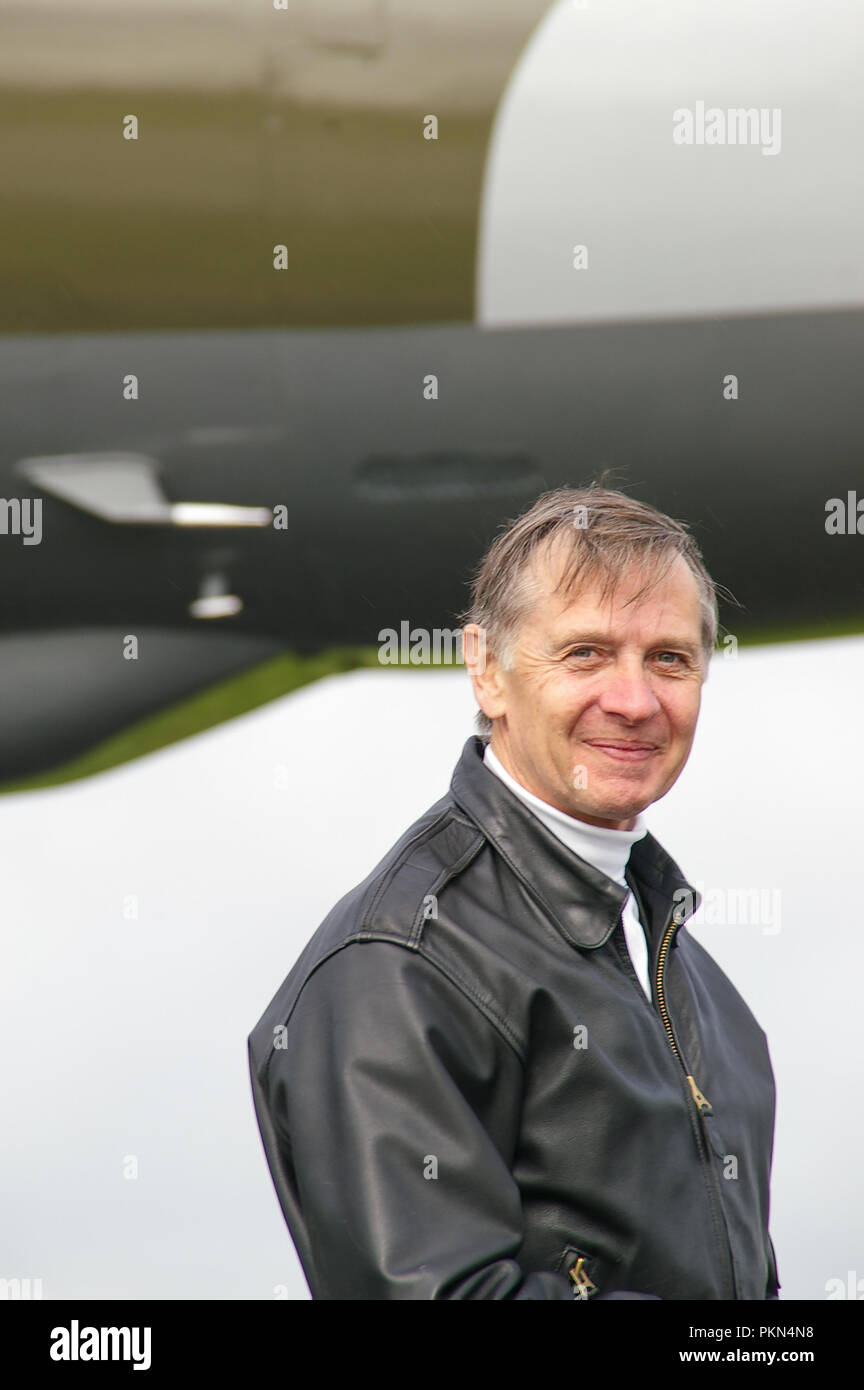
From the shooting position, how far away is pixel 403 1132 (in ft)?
2.32

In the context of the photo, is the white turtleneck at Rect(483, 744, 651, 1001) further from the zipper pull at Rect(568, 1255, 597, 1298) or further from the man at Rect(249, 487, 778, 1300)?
the zipper pull at Rect(568, 1255, 597, 1298)

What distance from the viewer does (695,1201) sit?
0.81 meters

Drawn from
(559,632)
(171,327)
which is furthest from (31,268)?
(559,632)

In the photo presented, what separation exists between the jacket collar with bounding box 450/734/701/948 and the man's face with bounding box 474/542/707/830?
0.09 feet

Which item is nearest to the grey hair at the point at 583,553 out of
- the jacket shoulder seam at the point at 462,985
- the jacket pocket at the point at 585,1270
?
the jacket shoulder seam at the point at 462,985

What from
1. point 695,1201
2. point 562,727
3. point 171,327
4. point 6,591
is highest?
point 171,327

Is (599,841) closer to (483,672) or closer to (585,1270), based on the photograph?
(483,672)

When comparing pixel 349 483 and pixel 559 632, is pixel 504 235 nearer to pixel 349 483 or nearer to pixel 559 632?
pixel 349 483

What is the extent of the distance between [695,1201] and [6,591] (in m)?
1.29

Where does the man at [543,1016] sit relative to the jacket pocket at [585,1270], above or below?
above

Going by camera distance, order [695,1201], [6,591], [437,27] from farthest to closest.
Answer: [6,591] → [437,27] → [695,1201]

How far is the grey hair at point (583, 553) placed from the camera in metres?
0.85

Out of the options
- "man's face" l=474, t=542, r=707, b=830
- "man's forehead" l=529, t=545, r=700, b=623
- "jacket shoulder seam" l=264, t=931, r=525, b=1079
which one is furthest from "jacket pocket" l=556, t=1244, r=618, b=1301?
"man's forehead" l=529, t=545, r=700, b=623

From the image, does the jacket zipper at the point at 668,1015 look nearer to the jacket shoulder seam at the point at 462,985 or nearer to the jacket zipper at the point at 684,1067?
the jacket zipper at the point at 684,1067
